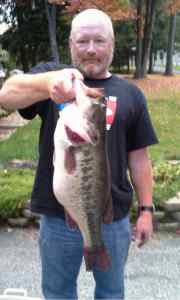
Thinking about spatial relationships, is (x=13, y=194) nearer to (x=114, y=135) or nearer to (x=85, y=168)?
(x=114, y=135)

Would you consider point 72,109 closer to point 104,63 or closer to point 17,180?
point 104,63

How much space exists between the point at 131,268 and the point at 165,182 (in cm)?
161

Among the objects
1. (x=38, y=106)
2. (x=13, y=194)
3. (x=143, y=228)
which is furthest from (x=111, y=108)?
(x=13, y=194)

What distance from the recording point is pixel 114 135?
2488mm

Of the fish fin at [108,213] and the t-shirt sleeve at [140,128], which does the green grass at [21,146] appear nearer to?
the t-shirt sleeve at [140,128]

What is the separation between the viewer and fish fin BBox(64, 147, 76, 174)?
1.96 m

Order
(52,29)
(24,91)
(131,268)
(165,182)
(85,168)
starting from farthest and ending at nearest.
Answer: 1. (52,29)
2. (165,182)
3. (131,268)
4. (24,91)
5. (85,168)

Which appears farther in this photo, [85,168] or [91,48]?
[91,48]

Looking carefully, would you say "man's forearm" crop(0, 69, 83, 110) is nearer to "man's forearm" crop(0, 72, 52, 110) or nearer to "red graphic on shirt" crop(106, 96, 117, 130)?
"man's forearm" crop(0, 72, 52, 110)

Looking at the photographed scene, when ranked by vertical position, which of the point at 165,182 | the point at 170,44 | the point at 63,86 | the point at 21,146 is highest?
the point at 63,86

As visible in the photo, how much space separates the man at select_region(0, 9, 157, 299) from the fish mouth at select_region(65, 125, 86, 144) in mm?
360

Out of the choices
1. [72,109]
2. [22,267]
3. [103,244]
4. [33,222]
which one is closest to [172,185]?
[33,222]

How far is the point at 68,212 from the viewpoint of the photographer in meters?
2.21

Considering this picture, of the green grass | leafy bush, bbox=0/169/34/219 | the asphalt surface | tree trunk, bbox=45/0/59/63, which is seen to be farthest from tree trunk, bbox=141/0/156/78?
the asphalt surface
